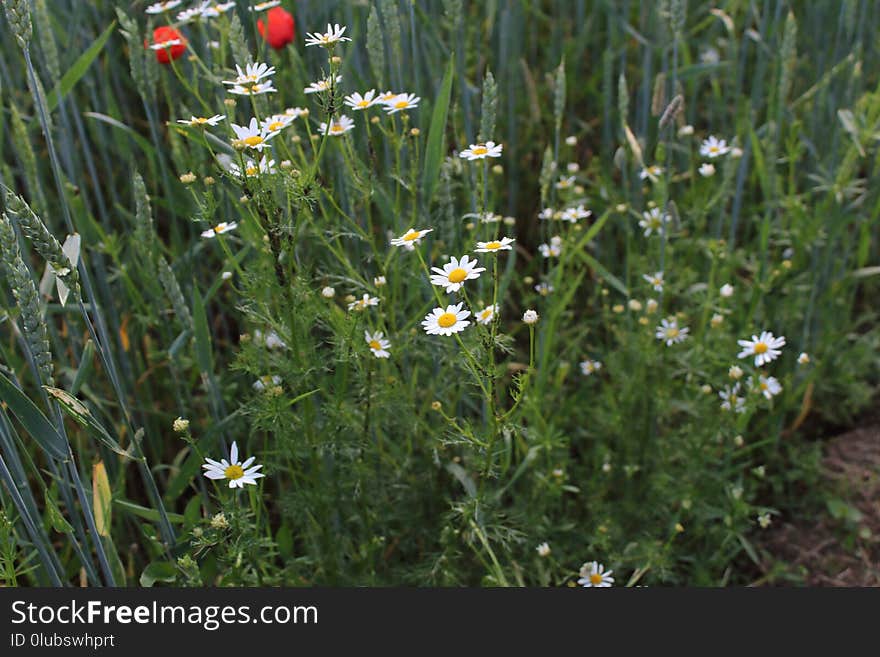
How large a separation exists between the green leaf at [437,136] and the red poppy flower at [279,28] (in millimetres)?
351

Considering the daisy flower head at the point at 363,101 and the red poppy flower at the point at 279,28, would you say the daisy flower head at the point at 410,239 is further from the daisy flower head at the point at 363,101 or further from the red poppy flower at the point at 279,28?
the red poppy flower at the point at 279,28

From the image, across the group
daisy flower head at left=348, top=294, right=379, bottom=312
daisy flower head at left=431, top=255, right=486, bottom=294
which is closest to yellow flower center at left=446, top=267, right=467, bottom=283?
daisy flower head at left=431, top=255, right=486, bottom=294

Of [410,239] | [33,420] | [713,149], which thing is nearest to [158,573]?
[33,420]

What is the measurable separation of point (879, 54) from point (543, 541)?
1.35 metres

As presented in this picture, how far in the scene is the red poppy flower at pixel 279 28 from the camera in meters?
1.41

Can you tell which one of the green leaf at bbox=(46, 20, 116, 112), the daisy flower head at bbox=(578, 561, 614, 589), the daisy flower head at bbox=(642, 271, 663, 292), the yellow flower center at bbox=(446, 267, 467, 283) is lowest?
the daisy flower head at bbox=(578, 561, 614, 589)

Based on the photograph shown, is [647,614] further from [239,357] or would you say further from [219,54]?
[219,54]

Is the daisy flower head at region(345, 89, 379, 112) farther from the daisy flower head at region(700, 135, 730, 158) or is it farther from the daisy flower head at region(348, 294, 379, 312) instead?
the daisy flower head at region(700, 135, 730, 158)

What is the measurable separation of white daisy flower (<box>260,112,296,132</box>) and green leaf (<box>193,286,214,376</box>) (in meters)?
0.23

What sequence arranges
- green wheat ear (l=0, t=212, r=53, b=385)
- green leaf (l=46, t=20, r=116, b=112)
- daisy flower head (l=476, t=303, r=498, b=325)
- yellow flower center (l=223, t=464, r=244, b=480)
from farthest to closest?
1. green leaf (l=46, t=20, r=116, b=112)
2. yellow flower center (l=223, t=464, r=244, b=480)
3. daisy flower head (l=476, t=303, r=498, b=325)
4. green wheat ear (l=0, t=212, r=53, b=385)

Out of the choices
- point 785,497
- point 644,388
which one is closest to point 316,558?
point 644,388

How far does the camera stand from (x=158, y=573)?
3.71 feet

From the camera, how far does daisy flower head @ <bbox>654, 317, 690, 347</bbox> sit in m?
1.43

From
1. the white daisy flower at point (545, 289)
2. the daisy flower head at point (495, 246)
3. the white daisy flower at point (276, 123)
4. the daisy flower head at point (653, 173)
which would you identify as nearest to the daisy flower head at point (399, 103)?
the white daisy flower at point (276, 123)
